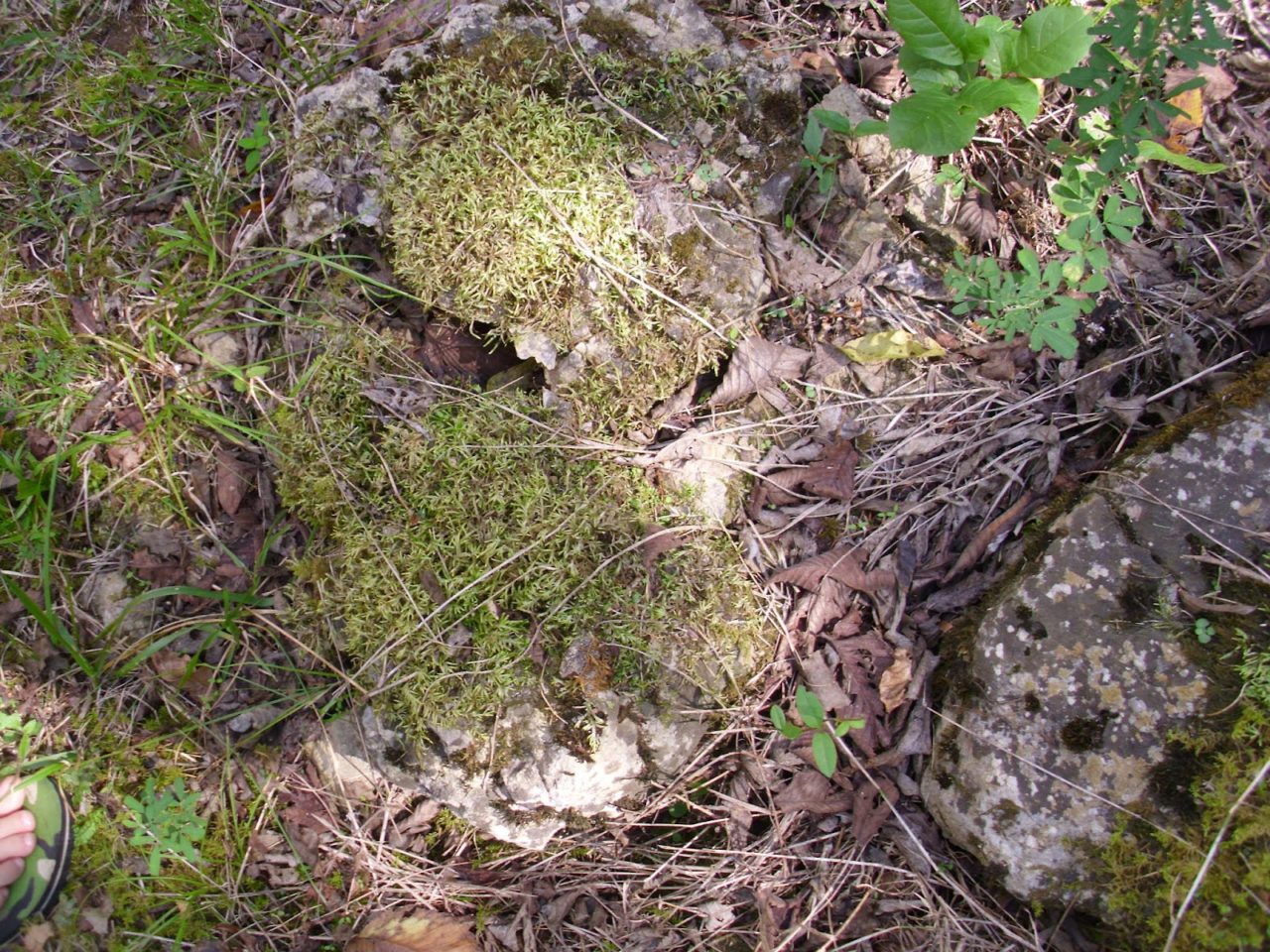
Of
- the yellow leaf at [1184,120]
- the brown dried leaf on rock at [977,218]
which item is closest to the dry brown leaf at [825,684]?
the brown dried leaf on rock at [977,218]

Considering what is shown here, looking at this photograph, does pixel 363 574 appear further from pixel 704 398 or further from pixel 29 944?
pixel 29 944

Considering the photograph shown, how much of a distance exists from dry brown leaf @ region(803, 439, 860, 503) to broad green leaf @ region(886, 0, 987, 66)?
1263 millimetres

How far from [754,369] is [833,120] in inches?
34.8

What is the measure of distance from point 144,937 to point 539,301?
253cm

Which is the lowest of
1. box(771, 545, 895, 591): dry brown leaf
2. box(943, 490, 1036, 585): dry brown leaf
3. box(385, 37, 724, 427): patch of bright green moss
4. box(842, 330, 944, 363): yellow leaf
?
box(771, 545, 895, 591): dry brown leaf

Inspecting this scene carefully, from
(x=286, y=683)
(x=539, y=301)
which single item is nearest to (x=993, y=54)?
(x=539, y=301)

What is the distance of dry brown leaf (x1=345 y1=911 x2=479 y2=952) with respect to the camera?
2490 mm

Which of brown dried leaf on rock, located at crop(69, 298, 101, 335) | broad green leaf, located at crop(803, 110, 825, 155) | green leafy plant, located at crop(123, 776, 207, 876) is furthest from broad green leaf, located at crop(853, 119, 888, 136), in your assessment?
green leafy plant, located at crop(123, 776, 207, 876)

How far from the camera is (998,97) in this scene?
2348 mm

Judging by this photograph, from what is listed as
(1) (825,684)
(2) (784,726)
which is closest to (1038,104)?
(1) (825,684)

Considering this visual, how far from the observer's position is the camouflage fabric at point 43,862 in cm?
260

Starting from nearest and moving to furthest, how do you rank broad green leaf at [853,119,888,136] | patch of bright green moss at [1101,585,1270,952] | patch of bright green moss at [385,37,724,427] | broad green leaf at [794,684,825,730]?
patch of bright green moss at [1101,585,1270,952] < broad green leaf at [794,684,825,730] < broad green leaf at [853,119,888,136] < patch of bright green moss at [385,37,724,427]

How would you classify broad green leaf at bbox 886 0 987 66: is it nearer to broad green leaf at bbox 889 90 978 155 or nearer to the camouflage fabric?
broad green leaf at bbox 889 90 978 155

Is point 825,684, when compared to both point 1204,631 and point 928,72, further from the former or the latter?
point 928,72
